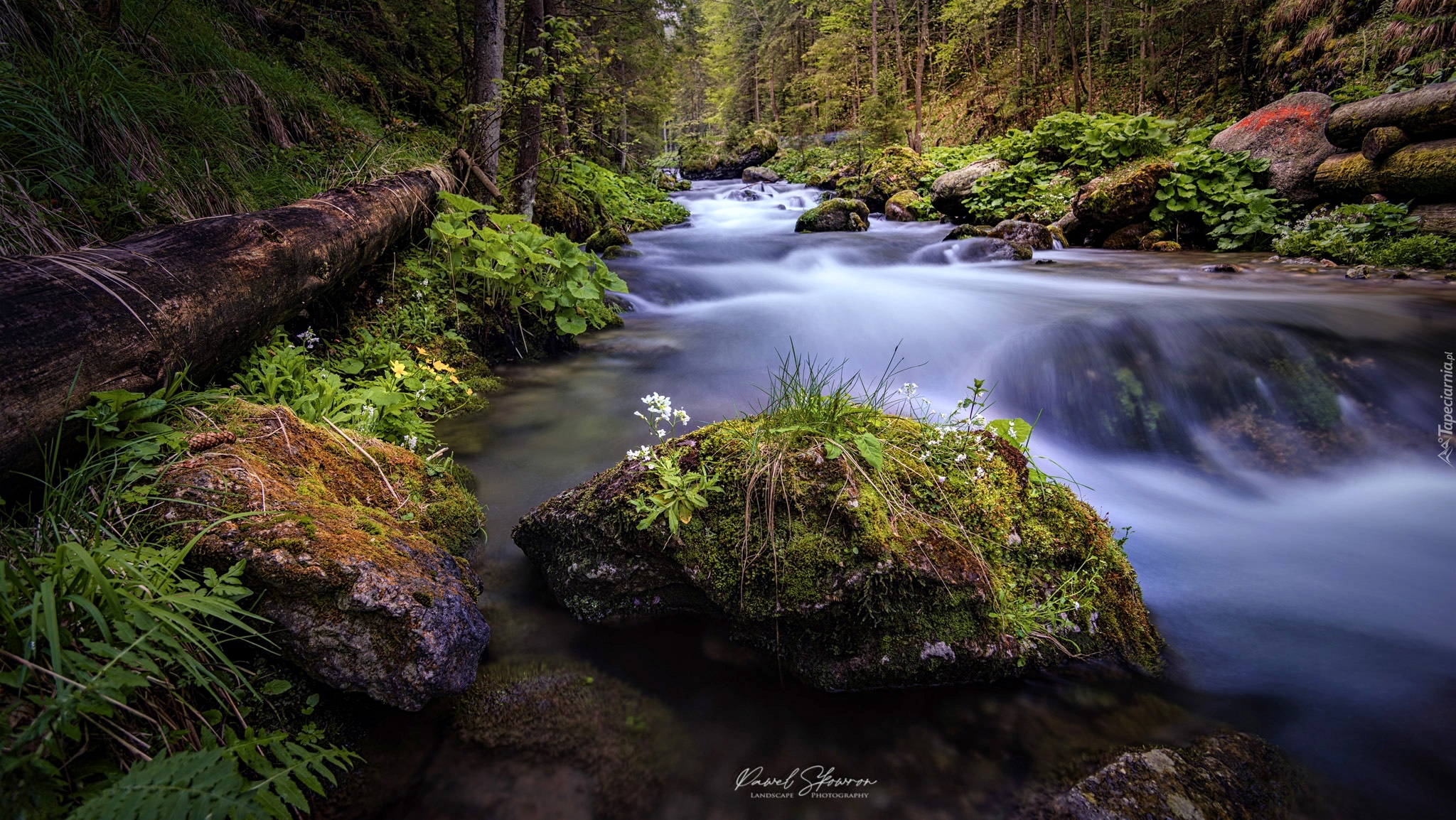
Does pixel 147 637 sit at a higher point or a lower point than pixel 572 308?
lower

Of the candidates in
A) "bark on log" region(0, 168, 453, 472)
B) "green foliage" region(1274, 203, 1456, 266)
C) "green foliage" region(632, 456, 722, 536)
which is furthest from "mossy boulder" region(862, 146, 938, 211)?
"green foliage" region(632, 456, 722, 536)

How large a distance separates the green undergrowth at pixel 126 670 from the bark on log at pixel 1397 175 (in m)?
11.9

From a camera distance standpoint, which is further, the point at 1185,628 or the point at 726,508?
the point at 1185,628

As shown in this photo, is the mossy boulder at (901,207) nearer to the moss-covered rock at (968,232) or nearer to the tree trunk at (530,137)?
the moss-covered rock at (968,232)

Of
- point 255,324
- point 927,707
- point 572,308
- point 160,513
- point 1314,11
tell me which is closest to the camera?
point 160,513

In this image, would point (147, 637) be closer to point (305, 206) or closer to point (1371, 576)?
point (305, 206)

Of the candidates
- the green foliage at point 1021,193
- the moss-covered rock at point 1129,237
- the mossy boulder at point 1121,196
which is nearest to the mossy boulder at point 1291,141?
the mossy boulder at point 1121,196

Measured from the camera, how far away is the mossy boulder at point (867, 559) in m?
2.22

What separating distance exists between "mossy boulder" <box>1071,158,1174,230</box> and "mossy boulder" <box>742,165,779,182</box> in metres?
17.3

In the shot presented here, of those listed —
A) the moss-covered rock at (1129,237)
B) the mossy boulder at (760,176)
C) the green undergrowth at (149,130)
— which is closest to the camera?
the green undergrowth at (149,130)

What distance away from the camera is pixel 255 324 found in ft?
10.1

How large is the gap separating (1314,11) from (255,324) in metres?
19.3

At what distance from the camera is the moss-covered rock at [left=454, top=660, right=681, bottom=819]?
1935mm

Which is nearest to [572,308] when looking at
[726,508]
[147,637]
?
[726,508]
